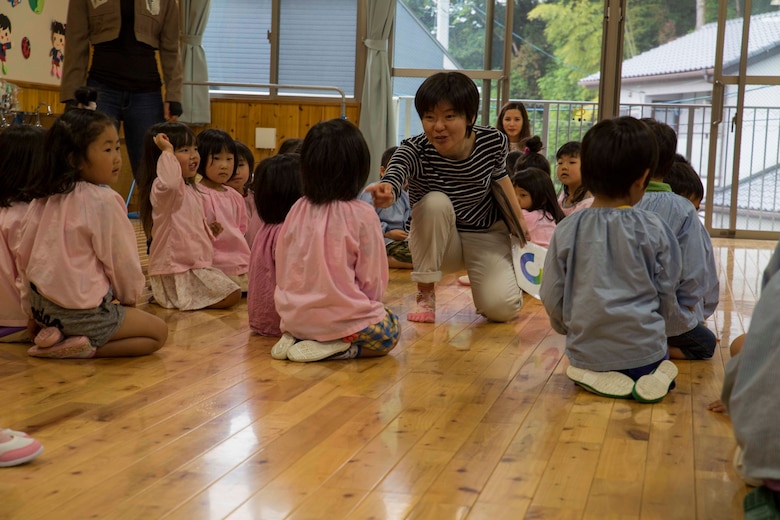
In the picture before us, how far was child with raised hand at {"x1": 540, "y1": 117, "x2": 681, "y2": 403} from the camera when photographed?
2.08 metres

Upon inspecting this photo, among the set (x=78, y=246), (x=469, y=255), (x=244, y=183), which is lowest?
(x=469, y=255)

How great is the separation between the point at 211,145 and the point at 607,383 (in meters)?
2.03

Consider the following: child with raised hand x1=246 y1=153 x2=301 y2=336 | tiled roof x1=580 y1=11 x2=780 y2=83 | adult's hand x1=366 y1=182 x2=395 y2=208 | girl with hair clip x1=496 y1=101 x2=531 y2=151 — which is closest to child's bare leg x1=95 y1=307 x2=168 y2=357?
child with raised hand x1=246 y1=153 x2=301 y2=336

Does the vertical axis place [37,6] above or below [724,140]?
above

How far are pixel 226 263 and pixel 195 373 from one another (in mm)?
1322

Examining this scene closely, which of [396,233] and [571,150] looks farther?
[396,233]

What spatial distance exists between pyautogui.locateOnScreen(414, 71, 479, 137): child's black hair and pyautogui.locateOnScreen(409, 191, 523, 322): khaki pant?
39cm

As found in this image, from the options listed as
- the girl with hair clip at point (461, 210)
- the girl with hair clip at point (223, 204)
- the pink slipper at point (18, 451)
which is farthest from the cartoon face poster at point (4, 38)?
the pink slipper at point (18, 451)

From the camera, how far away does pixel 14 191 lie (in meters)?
2.48

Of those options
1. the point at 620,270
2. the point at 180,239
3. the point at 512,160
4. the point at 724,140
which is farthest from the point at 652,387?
the point at 724,140

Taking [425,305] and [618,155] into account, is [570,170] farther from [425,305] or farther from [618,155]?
[618,155]

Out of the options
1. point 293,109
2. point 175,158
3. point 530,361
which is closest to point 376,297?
point 530,361

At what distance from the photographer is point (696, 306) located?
2469mm

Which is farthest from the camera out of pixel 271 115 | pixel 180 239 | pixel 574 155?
pixel 271 115
